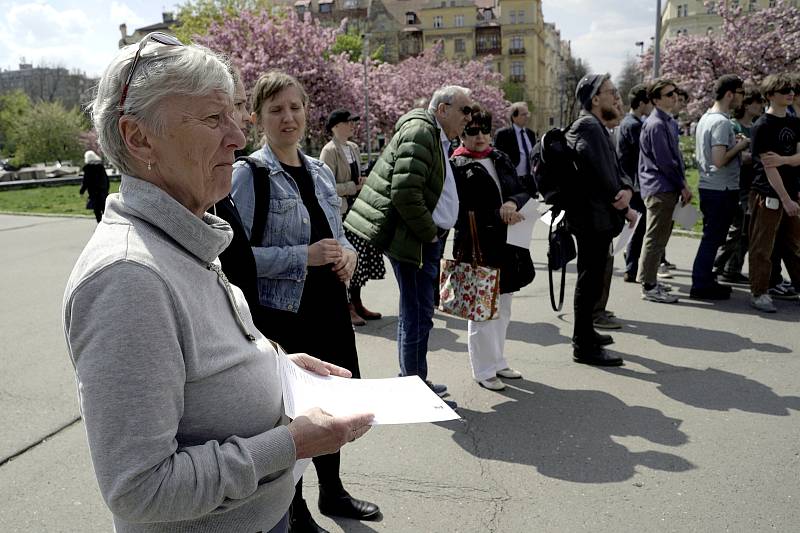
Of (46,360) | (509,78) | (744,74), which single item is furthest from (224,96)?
(509,78)

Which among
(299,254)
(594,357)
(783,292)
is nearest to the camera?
(299,254)

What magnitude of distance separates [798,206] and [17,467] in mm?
6554

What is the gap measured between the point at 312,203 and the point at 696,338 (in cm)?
409

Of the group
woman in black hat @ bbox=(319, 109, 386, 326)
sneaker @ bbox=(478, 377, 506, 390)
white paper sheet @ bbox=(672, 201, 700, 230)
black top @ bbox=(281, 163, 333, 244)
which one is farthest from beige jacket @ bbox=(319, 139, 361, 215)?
black top @ bbox=(281, 163, 333, 244)

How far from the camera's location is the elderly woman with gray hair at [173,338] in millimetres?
1126

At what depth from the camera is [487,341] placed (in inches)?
182

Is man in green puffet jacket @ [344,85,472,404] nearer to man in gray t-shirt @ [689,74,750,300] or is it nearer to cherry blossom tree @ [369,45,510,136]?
man in gray t-shirt @ [689,74,750,300]

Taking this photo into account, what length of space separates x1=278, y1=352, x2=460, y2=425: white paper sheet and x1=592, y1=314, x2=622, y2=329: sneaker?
4.58 m

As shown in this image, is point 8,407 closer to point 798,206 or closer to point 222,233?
point 222,233

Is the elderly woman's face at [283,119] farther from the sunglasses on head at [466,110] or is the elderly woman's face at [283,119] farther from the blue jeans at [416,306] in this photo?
the sunglasses on head at [466,110]

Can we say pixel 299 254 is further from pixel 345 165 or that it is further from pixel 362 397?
pixel 345 165

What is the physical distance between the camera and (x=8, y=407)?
14.6ft

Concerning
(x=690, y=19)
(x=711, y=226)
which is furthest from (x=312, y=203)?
(x=690, y=19)

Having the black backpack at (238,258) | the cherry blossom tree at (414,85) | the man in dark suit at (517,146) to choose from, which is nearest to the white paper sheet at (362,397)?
the black backpack at (238,258)
